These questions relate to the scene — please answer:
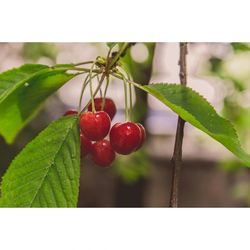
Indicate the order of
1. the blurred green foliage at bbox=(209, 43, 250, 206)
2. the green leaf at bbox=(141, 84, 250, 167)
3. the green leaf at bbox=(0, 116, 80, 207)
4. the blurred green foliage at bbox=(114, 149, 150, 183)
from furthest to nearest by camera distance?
the blurred green foliage at bbox=(114, 149, 150, 183) → the blurred green foliage at bbox=(209, 43, 250, 206) → the green leaf at bbox=(0, 116, 80, 207) → the green leaf at bbox=(141, 84, 250, 167)

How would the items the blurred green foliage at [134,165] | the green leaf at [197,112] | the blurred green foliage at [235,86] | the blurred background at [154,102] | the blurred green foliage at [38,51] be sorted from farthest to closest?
the blurred green foliage at [134,165], the blurred green foliage at [38,51], the blurred green foliage at [235,86], the blurred background at [154,102], the green leaf at [197,112]

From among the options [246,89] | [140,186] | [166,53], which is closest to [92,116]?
[166,53]

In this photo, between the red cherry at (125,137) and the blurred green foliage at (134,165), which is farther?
the blurred green foliage at (134,165)

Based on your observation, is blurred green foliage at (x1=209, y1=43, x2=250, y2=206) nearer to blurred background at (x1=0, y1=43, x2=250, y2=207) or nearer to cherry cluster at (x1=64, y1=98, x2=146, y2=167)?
blurred background at (x1=0, y1=43, x2=250, y2=207)

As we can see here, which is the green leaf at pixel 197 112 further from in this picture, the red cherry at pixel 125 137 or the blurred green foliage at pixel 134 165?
the blurred green foliage at pixel 134 165

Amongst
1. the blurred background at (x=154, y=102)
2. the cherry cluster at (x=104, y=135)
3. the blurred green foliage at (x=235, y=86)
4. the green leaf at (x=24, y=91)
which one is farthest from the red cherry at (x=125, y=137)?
the blurred green foliage at (x=235, y=86)

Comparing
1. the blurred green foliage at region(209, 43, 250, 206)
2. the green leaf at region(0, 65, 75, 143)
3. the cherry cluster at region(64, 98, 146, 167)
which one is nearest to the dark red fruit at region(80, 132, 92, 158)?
the cherry cluster at region(64, 98, 146, 167)
